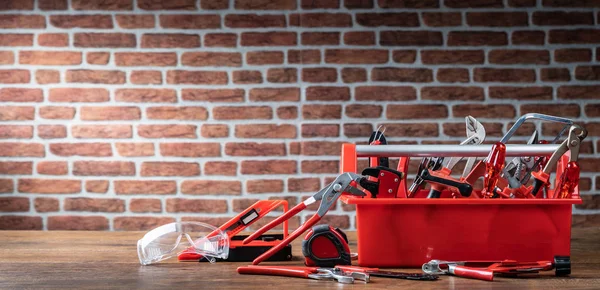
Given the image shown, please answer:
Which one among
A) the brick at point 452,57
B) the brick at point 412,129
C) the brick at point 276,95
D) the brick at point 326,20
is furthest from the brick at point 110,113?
the brick at point 452,57

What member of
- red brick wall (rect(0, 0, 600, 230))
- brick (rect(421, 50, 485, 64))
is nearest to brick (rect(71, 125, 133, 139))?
red brick wall (rect(0, 0, 600, 230))

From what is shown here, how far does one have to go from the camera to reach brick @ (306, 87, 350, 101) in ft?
7.96

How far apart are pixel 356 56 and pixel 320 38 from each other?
0.15 metres

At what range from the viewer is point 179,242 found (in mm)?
1258

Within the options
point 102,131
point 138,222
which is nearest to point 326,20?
point 102,131

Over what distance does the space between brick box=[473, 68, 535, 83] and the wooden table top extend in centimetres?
104

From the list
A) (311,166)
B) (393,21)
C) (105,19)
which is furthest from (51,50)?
(393,21)

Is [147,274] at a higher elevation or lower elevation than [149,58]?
lower

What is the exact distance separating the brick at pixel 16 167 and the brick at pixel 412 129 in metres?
1.35

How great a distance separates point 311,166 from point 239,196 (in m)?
0.29

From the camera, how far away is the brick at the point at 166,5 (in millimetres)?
2447

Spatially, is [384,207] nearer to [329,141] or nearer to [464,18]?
[329,141]

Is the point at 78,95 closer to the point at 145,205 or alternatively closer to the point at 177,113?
the point at 177,113

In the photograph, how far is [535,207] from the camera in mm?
1103
